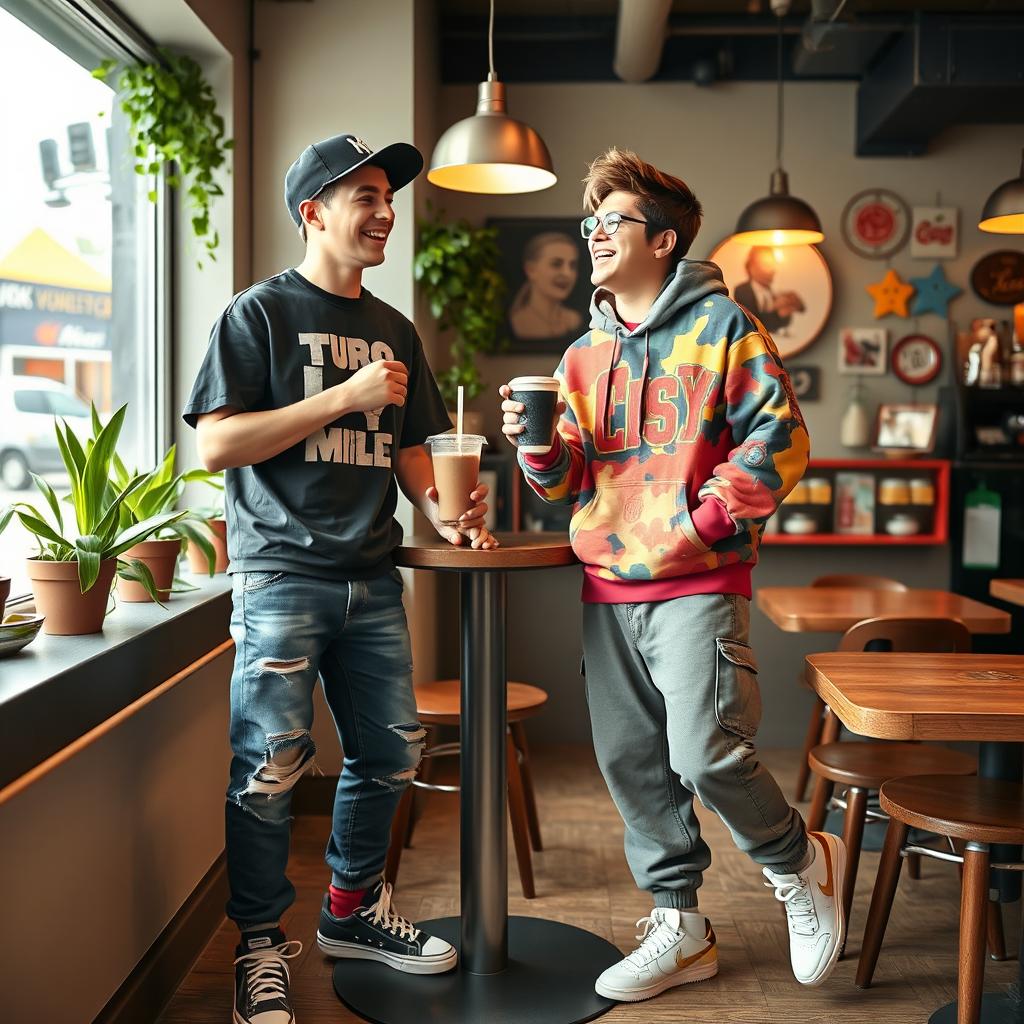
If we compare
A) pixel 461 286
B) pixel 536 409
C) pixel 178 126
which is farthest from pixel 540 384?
pixel 461 286

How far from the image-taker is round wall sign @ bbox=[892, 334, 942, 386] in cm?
457

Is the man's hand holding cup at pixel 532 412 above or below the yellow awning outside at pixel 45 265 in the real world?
below

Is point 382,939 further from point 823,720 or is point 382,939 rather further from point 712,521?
point 823,720

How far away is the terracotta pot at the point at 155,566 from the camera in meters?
2.47

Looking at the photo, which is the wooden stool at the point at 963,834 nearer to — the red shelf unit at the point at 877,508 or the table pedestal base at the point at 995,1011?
the table pedestal base at the point at 995,1011

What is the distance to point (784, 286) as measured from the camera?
4574mm

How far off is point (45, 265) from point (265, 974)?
164 cm

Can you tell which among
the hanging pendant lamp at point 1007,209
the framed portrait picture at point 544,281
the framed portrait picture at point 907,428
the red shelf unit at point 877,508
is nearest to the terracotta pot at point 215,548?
the framed portrait picture at point 544,281

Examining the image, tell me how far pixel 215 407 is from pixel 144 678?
0.55m

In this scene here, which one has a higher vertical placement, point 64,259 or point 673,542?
point 64,259

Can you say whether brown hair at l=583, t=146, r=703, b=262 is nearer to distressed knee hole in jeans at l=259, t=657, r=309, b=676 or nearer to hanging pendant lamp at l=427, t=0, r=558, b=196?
hanging pendant lamp at l=427, t=0, r=558, b=196

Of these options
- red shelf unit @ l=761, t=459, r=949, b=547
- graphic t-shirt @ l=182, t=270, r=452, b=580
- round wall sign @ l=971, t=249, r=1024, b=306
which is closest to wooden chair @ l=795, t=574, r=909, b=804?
red shelf unit @ l=761, t=459, r=949, b=547

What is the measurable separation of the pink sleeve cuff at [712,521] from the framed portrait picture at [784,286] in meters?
2.68

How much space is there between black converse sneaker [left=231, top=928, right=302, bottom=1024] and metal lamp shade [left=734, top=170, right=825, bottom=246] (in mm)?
2810
